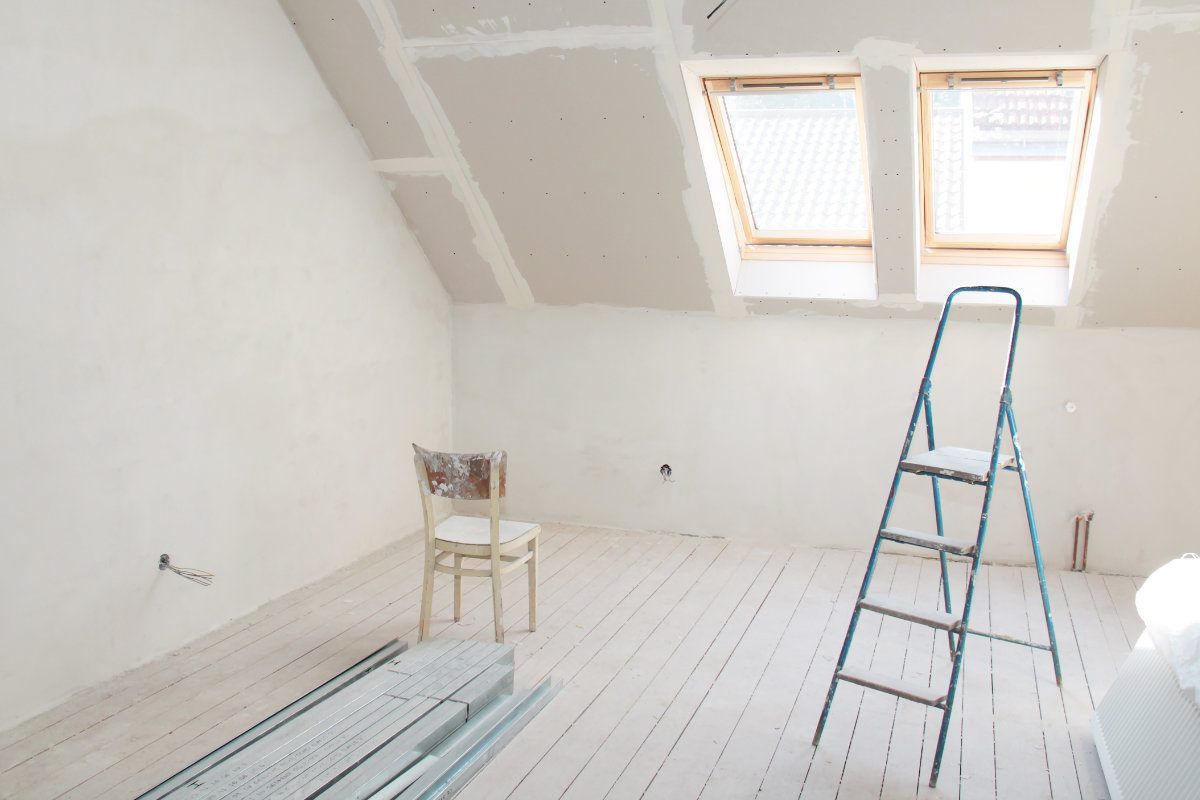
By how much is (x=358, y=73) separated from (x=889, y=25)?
2072mm

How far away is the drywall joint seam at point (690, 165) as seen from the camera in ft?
12.4

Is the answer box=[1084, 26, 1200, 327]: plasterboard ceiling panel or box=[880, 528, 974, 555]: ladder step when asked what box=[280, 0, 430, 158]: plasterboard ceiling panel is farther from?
box=[1084, 26, 1200, 327]: plasterboard ceiling panel

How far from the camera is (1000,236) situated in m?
4.52

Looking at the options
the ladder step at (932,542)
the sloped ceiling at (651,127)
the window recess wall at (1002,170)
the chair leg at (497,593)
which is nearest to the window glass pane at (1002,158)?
the window recess wall at (1002,170)

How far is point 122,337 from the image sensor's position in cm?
343

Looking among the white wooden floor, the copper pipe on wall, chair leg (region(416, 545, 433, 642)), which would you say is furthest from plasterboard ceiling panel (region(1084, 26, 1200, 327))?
chair leg (region(416, 545, 433, 642))

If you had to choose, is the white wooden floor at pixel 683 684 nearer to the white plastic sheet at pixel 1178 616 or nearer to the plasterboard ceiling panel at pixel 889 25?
the white plastic sheet at pixel 1178 616

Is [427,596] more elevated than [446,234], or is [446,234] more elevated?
[446,234]

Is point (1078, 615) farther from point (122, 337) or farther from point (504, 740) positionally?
point (122, 337)

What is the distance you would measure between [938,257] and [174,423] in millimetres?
3189

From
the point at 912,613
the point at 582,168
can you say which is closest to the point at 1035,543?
the point at 912,613

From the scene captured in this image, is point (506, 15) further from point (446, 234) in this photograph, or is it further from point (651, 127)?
point (446, 234)

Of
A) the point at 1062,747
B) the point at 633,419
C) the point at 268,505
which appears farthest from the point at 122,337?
the point at 1062,747

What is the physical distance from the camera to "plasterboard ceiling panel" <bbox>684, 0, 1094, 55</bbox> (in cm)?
336
